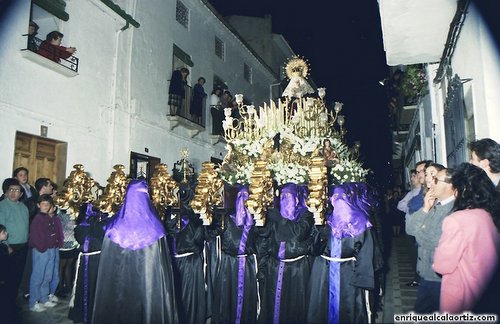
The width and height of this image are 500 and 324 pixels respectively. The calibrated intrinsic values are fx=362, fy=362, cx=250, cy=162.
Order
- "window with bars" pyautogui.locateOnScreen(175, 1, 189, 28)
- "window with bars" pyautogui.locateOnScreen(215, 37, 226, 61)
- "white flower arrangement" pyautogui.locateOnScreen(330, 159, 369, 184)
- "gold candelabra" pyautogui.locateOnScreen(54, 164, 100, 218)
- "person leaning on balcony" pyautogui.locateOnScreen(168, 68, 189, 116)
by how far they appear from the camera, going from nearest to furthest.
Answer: "gold candelabra" pyautogui.locateOnScreen(54, 164, 100, 218), "white flower arrangement" pyautogui.locateOnScreen(330, 159, 369, 184), "person leaning on balcony" pyautogui.locateOnScreen(168, 68, 189, 116), "window with bars" pyautogui.locateOnScreen(175, 1, 189, 28), "window with bars" pyautogui.locateOnScreen(215, 37, 226, 61)

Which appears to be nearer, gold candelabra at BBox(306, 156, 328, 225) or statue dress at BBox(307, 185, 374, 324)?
gold candelabra at BBox(306, 156, 328, 225)

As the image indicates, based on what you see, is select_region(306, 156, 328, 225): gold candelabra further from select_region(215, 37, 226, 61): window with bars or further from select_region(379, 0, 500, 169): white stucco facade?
select_region(215, 37, 226, 61): window with bars

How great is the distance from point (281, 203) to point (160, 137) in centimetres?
743

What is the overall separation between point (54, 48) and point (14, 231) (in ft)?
13.2

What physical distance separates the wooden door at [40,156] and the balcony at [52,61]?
143cm

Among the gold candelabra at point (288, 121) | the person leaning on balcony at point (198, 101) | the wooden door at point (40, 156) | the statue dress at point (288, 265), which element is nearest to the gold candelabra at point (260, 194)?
the statue dress at point (288, 265)

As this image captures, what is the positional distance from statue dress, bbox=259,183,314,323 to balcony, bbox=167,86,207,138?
7842 millimetres

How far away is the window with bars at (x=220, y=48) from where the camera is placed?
51.1 feet

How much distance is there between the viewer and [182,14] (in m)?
12.9

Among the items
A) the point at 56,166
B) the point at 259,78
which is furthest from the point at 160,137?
the point at 259,78

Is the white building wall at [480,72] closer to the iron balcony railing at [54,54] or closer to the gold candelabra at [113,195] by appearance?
the gold candelabra at [113,195]

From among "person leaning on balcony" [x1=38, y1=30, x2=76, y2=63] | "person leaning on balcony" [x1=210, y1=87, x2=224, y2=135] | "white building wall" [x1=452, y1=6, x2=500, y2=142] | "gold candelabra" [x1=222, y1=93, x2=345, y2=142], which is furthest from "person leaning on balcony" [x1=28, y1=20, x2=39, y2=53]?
"person leaning on balcony" [x1=210, y1=87, x2=224, y2=135]

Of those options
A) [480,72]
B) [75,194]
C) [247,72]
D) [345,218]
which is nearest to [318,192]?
[345,218]

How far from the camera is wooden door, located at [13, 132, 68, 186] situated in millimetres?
6812
